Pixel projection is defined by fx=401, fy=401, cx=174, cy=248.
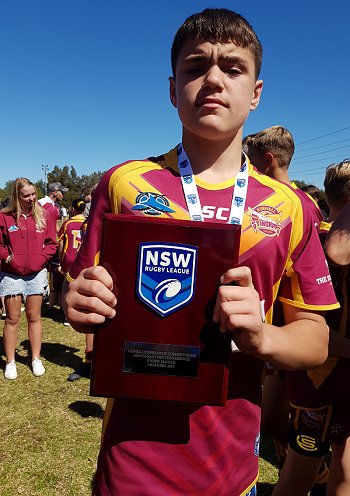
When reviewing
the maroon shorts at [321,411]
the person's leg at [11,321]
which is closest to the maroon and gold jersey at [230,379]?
the maroon shorts at [321,411]

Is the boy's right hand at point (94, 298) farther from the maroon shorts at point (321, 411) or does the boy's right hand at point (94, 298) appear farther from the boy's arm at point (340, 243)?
the maroon shorts at point (321, 411)

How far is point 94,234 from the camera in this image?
1349 mm

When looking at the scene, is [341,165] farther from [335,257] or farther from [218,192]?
[218,192]

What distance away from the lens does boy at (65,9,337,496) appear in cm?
128

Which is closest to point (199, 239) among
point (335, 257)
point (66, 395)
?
point (335, 257)

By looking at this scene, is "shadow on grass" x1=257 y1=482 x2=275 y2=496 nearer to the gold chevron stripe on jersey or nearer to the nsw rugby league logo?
the nsw rugby league logo

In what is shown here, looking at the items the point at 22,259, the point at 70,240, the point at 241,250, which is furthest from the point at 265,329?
the point at 70,240

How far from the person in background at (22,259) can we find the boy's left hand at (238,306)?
182 inches

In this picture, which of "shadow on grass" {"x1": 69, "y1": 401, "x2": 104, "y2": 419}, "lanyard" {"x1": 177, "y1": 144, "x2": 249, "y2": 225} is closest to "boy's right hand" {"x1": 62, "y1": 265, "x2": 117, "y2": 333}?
"lanyard" {"x1": 177, "y1": 144, "x2": 249, "y2": 225}

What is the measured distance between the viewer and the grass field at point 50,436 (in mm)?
3322

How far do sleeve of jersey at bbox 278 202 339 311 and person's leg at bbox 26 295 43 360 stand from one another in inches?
182

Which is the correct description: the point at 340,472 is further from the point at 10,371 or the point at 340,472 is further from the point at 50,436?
the point at 10,371

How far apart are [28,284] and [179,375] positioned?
4654mm

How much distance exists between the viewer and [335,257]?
1.97m
